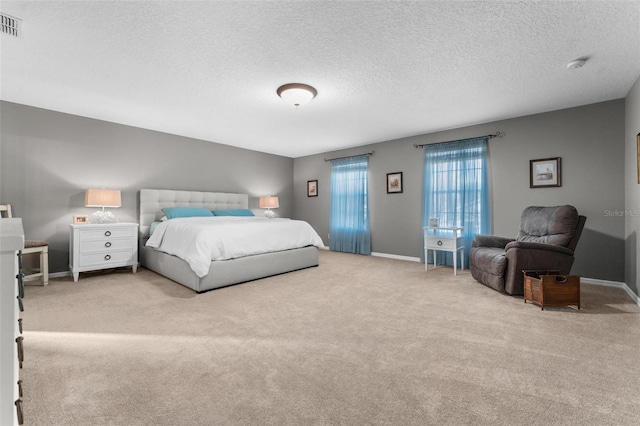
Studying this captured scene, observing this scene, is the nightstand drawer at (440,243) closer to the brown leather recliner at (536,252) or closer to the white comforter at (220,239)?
the brown leather recliner at (536,252)

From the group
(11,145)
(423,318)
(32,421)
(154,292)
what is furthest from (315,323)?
(11,145)

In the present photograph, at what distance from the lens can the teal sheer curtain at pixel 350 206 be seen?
6.07 m

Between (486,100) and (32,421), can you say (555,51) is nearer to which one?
(486,100)

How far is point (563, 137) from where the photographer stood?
391cm

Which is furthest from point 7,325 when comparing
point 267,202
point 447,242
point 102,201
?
point 267,202

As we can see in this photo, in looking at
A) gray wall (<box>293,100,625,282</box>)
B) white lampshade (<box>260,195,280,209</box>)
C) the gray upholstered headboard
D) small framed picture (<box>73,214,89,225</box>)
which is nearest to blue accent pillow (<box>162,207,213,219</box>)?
the gray upholstered headboard

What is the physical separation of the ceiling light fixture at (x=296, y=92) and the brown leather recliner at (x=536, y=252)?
9.15 ft

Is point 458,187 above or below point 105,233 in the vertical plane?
above

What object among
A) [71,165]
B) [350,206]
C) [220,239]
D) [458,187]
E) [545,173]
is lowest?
[220,239]

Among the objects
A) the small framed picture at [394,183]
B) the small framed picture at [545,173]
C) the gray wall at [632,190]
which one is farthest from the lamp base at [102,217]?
the gray wall at [632,190]

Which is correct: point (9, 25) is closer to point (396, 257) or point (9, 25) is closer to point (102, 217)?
point (102, 217)

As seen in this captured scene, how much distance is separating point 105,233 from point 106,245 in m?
0.17

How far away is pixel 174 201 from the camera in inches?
203

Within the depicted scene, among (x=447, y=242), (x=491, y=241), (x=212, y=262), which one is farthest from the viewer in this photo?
(x=447, y=242)
